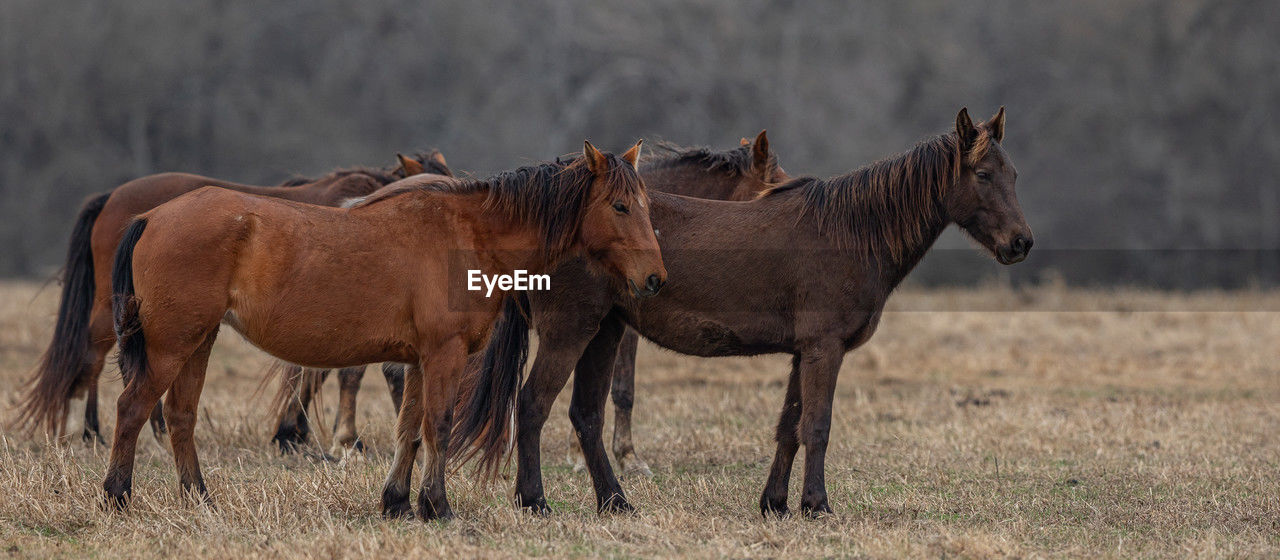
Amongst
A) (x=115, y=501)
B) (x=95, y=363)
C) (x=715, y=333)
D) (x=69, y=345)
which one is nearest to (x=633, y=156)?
(x=715, y=333)

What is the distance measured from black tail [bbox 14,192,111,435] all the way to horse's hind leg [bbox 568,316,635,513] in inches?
155

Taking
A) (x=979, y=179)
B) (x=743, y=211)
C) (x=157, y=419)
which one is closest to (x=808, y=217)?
(x=743, y=211)

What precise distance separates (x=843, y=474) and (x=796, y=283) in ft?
5.89

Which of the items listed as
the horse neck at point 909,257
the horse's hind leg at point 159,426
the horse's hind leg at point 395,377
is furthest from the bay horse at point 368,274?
the horse's hind leg at point 159,426

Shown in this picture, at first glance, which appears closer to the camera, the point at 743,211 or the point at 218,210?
the point at 218,210

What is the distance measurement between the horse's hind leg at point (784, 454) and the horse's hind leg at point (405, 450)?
73.0 inches

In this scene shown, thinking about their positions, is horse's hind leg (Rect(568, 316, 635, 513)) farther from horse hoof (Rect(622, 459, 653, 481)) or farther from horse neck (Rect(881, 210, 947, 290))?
horse neck (Rect(881, 210, 947, 290))

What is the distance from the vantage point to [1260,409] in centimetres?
962

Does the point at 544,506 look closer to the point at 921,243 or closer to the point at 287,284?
the point at 287,284

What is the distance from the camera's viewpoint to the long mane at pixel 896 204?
5.98 m

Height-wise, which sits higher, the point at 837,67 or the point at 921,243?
the point at 837,67

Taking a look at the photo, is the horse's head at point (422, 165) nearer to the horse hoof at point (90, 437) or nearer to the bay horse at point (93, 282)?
the bay horse at point (93, 282)

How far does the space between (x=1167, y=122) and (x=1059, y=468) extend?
2562 centimetres

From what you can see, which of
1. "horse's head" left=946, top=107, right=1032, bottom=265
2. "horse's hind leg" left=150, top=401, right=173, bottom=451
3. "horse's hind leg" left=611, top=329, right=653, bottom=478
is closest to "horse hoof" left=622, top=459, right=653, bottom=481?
"horse's hind leg" left=611, top=329, right=653, bottom=478
